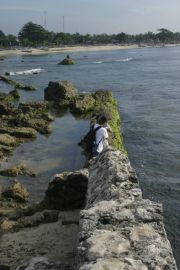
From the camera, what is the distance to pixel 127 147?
21781 mm

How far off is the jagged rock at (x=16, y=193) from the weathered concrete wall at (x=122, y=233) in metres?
4.67

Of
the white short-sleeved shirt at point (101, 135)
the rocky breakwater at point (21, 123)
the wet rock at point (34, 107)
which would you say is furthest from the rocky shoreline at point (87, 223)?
the wet rock at point (34, 107)

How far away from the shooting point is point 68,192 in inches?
514

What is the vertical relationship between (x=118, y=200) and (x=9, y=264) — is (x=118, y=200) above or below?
above

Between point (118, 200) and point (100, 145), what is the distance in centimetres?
531

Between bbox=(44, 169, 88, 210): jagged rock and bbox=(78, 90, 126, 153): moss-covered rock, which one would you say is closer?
bbox=(44, 169, 88, 210): jagged rock

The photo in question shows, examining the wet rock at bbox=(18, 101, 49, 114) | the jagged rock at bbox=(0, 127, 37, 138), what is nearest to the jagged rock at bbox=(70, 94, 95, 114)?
the wet rock at bbox=(18, 101, 49, 114)

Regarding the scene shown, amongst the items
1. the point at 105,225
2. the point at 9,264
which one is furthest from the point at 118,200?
the point at 9,264

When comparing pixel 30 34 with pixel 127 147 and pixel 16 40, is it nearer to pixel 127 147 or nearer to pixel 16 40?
pixel 16 40

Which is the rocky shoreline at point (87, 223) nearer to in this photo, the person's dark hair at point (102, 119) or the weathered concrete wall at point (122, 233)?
the weathered concrete wall at point (122, 233)

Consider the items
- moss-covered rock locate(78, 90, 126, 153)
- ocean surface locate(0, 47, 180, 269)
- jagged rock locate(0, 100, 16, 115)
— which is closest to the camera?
ocean surface locate(0, 47, 180, 269)

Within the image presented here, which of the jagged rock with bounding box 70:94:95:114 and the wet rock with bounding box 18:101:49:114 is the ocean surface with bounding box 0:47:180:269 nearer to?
the jagged rock with bounding box 70:94:95:114

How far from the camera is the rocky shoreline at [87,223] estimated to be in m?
6.78

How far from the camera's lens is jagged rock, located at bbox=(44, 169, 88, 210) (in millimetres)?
12961
